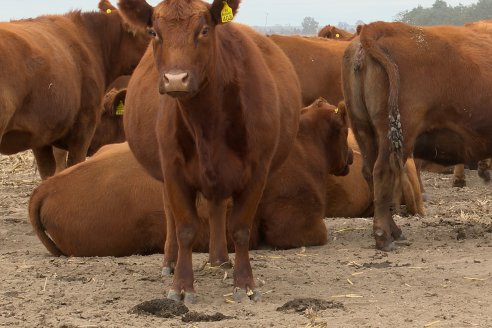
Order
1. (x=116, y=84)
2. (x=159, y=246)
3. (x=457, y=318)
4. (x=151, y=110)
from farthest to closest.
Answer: (x=116, y=84), (x=159, y=246), (x=151, y=110), (x=457, y=318)

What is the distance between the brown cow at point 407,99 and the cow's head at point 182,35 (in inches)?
98.0

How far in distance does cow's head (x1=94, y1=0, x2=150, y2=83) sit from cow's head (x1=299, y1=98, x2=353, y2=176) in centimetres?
320

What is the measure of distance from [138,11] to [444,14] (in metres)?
65.1

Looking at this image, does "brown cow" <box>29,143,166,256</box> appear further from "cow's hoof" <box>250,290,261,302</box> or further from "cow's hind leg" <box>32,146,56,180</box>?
"cow's hind leg" <box>32,146,56,180</box>

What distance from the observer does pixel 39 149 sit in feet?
34.2

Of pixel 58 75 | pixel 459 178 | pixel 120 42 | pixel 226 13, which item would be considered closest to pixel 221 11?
pixel 226 13

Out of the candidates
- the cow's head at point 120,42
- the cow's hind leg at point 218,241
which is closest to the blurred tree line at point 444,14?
the cow's head at point 120,42

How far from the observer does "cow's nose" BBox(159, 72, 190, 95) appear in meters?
5.39

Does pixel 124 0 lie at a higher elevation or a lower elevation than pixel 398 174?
higher

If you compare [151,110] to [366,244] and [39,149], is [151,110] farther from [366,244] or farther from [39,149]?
[39,149]

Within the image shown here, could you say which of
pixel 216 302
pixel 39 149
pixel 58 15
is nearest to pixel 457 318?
pixel 216 302

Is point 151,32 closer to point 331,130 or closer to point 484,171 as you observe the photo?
point 331,130

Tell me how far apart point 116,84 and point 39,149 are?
368 cm

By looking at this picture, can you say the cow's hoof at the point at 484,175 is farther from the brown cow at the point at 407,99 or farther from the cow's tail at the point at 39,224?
the cow's tail at the point at 39,224
